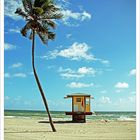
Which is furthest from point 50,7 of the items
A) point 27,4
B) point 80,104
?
point 80,104

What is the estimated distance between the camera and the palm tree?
15.1 ft

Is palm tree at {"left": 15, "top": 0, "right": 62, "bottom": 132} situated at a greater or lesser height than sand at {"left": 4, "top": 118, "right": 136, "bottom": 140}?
greater

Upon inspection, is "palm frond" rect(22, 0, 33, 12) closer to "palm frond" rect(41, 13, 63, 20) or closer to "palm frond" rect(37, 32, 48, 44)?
"palm frond" rect(41, 13, 63, 20)

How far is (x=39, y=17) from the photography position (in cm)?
473

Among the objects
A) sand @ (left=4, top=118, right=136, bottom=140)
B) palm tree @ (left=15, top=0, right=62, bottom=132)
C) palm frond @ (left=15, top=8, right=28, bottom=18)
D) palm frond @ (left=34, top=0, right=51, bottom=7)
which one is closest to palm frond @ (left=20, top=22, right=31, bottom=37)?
palm tree @ (left=15, top=0, right=62, bottom=132)

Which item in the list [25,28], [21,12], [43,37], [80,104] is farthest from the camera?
[80,104]

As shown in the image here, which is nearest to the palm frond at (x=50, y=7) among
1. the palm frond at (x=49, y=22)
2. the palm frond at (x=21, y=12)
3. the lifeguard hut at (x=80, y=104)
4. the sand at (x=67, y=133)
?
the palm frond at (x=49, y=22)

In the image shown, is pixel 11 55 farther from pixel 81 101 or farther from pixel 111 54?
pixel 81 101

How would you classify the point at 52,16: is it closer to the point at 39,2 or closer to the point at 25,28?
the point at 39,2

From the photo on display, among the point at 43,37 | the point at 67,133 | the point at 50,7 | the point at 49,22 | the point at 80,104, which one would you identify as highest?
the point at 50,7

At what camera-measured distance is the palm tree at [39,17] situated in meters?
4.61
